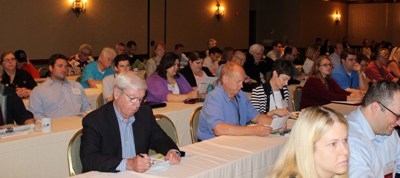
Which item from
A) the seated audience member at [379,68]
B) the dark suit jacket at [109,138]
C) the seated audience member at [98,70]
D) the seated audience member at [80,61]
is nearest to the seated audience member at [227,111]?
the dark suit jacket at [109,138]

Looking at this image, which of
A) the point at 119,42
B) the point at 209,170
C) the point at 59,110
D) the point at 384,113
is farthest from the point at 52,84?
the point at 119,42

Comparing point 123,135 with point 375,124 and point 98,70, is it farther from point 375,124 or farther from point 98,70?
point 98,70

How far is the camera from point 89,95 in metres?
6.23

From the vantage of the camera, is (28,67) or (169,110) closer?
(169,110)

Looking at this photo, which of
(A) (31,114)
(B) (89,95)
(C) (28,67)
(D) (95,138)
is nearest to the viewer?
(D) (95,138)

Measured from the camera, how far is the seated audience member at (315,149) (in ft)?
6.43

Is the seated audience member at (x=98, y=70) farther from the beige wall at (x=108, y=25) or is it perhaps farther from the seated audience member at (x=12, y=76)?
the beige wall at (x=108, y=25)

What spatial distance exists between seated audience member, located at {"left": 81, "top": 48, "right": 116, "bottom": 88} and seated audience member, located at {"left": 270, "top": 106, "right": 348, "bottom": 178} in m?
5.41

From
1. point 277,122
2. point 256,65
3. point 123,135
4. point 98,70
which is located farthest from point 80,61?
point 123,135

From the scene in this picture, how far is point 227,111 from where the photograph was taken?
13.3 ft

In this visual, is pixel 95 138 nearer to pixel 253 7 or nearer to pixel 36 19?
pixel 36 19

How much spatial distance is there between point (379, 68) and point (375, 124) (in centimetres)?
662

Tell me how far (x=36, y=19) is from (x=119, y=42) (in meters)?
2.33

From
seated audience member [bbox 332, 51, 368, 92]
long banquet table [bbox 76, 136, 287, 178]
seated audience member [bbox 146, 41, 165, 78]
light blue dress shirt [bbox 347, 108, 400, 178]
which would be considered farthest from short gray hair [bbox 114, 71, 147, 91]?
seated audience member [bbox 146, 41, 165, 78]
